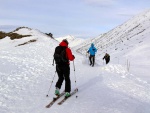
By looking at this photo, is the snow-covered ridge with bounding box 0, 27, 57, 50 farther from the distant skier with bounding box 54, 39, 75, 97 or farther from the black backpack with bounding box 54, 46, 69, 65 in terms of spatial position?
the black backpack with bounding box 54, 46, 69, 65

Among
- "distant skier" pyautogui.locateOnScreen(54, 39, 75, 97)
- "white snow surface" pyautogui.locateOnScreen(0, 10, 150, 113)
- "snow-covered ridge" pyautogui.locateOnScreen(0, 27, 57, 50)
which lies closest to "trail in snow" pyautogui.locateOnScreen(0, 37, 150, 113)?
"white snow surface" pyautogui.locateOnScreen(0, 10, 150, 113)

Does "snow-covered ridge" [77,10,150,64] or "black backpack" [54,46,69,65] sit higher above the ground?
"snow-covered ridge" [77,10,150,64]

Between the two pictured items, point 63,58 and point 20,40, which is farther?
point 20,40

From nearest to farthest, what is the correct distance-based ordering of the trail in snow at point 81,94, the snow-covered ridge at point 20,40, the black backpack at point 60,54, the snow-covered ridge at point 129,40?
the trail in snow at point 81,94 < the black backpack at point 60,54 < the snow-covered ridge at point 20,40 < the snow-covered ridge at point 129,40

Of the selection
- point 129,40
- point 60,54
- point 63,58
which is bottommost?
point 63,58

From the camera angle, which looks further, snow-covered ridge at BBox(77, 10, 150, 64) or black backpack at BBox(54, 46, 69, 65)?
snow-covered ridge at BBox(77, 10, 150, 64)

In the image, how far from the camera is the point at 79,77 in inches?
661

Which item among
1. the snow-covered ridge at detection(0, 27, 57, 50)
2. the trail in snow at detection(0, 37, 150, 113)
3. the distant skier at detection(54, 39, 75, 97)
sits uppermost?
the snow-covered ridge at detection(0, 27, 57, 50)

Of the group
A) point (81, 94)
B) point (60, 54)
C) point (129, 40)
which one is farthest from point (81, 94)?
point (129, 40)

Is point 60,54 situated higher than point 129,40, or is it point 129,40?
point 129,40

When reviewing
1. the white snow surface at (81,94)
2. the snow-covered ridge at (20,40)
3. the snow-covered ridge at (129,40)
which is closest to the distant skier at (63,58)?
the white snow surface at (81,94)

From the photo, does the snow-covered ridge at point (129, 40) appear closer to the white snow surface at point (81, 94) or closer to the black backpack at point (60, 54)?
the white snow surface at point (81, 94)

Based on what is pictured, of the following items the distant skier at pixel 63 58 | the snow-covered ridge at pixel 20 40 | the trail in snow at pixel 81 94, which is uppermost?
the snow-covered ridge at pixel 20 40

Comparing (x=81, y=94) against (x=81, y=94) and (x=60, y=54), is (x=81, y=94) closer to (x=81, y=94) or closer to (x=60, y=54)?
(x=81, y=94)
